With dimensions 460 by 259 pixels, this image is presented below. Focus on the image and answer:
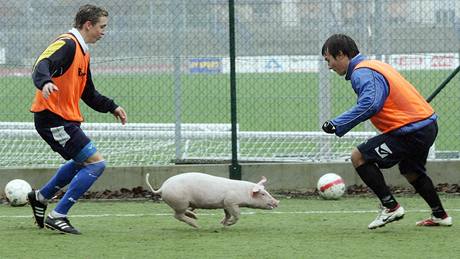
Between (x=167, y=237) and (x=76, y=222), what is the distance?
1.33 metres

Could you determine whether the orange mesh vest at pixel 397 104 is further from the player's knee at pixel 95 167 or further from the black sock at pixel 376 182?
the player's knee at pixel 95 167

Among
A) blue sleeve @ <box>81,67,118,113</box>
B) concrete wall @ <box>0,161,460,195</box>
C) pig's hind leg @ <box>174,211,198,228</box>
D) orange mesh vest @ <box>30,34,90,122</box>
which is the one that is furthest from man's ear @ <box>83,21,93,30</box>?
concrete wall @ <box>0,161,460,195</box>

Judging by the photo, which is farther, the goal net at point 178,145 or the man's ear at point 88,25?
the goal net at point 178,145

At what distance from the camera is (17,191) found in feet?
32.0

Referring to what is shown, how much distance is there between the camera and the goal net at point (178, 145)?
11523 mm

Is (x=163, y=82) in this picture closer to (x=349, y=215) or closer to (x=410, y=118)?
(x=349, y=215)

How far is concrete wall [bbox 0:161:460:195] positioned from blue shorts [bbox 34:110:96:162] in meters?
2.88

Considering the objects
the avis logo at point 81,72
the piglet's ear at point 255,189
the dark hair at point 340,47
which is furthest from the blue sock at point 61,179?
the dark hair at point 340,47

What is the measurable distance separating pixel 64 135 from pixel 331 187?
3.22 metres

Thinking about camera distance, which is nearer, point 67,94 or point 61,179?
point 67,94

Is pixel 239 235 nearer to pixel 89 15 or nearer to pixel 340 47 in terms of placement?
pixel 340 47

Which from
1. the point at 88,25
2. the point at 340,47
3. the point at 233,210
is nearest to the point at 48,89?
the point at 88,25

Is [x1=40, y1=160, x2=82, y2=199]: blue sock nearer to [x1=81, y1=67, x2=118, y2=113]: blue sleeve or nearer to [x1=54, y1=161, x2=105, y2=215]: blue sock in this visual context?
[x1=54, y1=161, x2=105, y2=215]: blue sock

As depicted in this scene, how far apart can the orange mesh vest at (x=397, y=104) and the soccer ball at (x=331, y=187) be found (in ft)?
7.61
